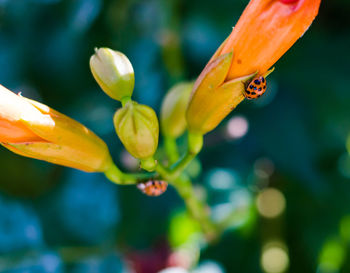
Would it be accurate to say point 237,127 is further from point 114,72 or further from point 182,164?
point 114,72


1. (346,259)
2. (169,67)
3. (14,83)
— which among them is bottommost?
(346,259)

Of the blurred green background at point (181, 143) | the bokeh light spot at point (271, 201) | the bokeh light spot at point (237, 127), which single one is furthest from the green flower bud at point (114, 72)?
the bokeh light spot at point (271, 201)

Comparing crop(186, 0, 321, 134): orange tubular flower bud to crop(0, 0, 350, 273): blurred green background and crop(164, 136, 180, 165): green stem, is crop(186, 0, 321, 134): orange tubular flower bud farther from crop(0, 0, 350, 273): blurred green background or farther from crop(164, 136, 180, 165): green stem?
crop(0, 0, 350, 273): blurred green background

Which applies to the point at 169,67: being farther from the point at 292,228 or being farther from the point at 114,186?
the point at 292,228

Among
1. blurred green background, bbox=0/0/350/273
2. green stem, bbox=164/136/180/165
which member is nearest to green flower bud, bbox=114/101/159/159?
green stem, bbox=164/136/180/165

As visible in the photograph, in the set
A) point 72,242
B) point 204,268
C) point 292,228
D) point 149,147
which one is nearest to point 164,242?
point 204,268

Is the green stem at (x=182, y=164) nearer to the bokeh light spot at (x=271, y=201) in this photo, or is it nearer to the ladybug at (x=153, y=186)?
the ladybug at (x=153, y=186)
